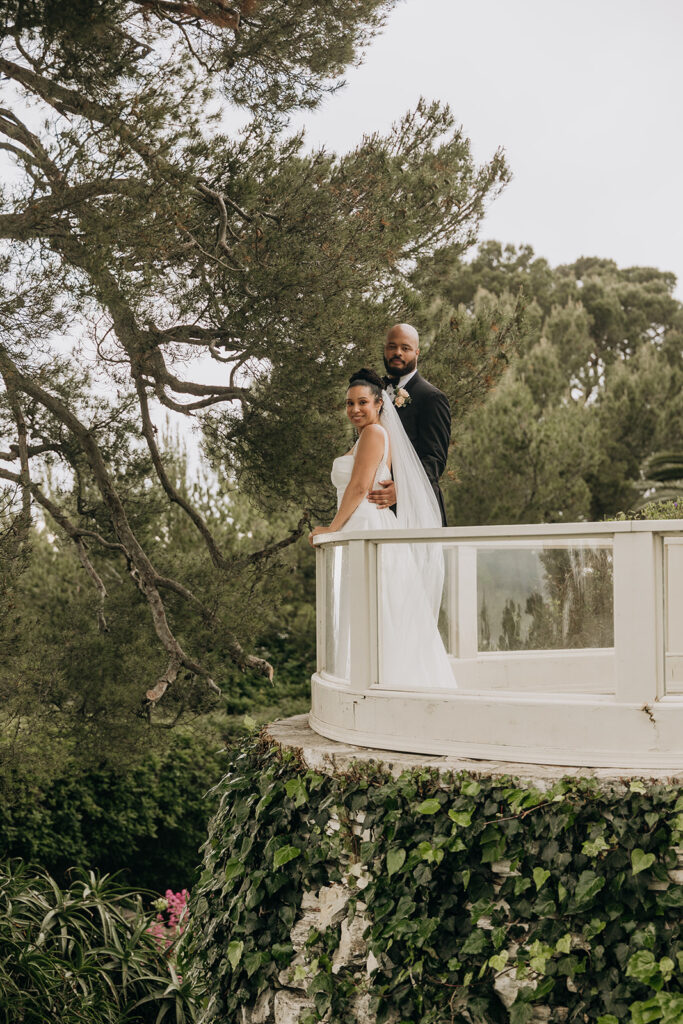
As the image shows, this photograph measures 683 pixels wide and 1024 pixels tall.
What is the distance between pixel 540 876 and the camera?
3.74 meters

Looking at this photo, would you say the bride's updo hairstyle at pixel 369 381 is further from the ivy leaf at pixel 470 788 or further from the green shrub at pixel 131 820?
the green shrub at pixel 131 820

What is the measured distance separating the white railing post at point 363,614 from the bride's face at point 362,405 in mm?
696

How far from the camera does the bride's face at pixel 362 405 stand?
5.12 m

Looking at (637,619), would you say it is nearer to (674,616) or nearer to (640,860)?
(674,616)

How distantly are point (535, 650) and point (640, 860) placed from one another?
1.09 metres

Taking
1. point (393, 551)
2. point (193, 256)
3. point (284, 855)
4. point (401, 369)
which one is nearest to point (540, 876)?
point (284, 855)

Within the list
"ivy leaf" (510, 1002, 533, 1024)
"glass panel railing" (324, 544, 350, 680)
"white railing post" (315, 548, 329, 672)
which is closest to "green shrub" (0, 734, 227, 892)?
"white railing post" (315, 548, 329, 672)

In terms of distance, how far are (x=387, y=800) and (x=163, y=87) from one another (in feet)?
15.2

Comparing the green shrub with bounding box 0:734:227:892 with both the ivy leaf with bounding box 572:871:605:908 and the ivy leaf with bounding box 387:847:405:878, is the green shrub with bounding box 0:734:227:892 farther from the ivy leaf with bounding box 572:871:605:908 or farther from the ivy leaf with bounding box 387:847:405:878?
the ivy leaf with bounding box 572:871:605:908

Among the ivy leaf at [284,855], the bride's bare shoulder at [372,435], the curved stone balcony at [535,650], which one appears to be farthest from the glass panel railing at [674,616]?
the ivy leaf at [284,855]

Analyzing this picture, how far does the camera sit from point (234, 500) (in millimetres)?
15273

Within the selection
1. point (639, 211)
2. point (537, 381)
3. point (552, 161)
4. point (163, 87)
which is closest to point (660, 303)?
point (639, 211)

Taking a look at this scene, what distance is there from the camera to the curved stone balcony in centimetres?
401

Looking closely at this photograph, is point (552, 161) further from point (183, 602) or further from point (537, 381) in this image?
point (183, 602)
